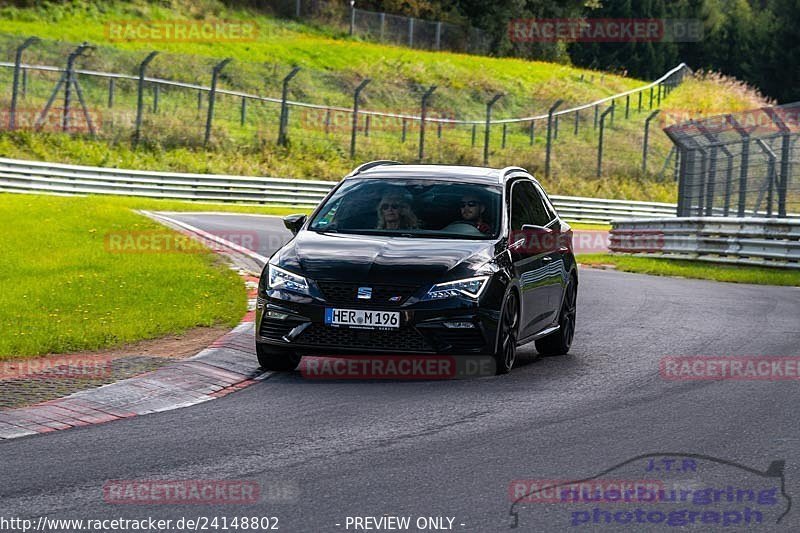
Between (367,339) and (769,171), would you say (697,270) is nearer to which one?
(769,171)

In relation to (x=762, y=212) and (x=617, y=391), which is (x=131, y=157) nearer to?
(x=762, y=212)

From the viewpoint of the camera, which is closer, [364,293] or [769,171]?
[364,293]

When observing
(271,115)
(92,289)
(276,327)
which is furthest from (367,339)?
(271,115)

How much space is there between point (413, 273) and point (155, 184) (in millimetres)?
27779

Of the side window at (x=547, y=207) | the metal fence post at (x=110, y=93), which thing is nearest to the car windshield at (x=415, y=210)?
the side window at (x=547, y=207)

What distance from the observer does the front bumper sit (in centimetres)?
987

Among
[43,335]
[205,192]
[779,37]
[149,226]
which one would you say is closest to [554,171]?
[205,192]

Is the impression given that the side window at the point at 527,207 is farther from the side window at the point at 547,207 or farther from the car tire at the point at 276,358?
the car tire at the point at 276,358

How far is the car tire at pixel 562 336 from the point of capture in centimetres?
1204

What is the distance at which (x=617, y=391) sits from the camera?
984 centimetres

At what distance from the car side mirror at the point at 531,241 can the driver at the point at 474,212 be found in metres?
0.24

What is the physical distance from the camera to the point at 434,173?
11586mm

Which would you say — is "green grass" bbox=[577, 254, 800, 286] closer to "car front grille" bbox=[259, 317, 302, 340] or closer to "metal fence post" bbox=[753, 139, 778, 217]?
"metal fence post" bbox=[753, 139, 778, 217]

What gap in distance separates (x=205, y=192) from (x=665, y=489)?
32002 millimetres
